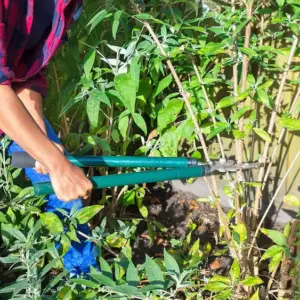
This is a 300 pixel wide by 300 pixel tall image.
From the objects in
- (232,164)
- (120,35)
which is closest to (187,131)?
(232,164)

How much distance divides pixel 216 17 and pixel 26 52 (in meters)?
0.64

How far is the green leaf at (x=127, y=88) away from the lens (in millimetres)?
1928

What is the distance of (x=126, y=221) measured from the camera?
2484 mm

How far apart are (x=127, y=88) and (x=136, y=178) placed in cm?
50

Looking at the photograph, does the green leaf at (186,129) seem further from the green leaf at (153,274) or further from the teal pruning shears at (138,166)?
the green leaf at (153,274)

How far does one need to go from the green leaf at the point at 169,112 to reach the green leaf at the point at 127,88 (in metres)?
0.18

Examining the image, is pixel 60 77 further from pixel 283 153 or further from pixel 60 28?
pixel 283 153

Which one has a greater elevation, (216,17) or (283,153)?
(216,17)

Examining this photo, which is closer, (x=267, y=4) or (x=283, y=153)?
(x=267, y=4)

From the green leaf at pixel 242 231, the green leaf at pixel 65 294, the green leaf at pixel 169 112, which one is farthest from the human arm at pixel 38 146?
the green leaf at pixel 169 112

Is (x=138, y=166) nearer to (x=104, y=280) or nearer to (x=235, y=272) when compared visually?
(x=104, y=280)

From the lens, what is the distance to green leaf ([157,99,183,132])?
2066 mm

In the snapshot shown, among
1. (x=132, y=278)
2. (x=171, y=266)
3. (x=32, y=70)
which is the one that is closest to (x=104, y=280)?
(x=132, y=278)

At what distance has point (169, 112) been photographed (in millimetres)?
2090
